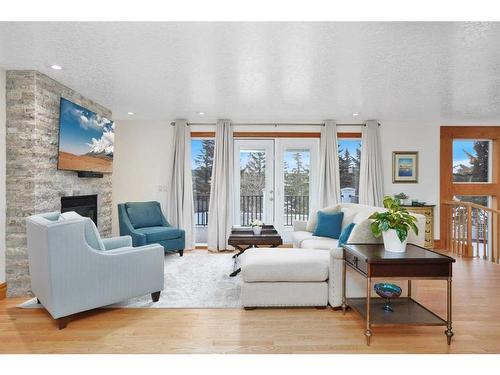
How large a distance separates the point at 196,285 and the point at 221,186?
247cm

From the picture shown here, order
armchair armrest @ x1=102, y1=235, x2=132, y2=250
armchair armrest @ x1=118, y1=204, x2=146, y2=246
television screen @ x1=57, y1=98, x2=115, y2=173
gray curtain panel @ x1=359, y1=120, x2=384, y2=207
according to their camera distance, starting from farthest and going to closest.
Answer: gray curtain panel @ x1=359, y1=120, x2=384, y2=207 → armchair armrest @ x1=118, y1=204, x2=146, y2=246 → television screen @ x1=57, y1=98, x2=115, y2=173 → armchair armrest @ x1=102, y1=235, x2=132, y2=250

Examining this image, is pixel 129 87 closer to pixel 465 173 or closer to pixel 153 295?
pixel 153 295

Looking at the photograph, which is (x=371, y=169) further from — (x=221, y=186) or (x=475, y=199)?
(x=221, y=186)

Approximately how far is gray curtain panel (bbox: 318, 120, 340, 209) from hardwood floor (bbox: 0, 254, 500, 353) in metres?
2.95

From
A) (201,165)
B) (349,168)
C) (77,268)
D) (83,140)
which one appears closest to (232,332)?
(77,268)

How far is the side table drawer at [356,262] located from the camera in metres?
2.69

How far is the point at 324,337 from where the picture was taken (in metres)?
2.68

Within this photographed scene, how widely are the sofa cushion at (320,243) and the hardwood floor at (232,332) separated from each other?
43.3 inches

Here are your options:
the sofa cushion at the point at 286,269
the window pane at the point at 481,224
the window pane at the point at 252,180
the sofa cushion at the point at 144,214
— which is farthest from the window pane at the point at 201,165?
the window pane at the point at 481,224

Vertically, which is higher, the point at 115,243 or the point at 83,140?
the point at 83,140

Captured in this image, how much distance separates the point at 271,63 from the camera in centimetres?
333

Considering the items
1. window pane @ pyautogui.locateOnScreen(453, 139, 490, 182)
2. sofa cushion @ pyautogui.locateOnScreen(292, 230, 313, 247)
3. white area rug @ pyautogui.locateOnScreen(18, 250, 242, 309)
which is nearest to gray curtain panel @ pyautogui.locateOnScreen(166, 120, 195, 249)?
white area rug @ pyautogui.locateOnScreen(18, 250, 242, 309)

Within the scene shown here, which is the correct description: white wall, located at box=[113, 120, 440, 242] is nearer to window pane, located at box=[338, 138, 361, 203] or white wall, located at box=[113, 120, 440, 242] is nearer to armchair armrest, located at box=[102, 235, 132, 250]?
window pane, located at box=[338, 138, 361, 203]

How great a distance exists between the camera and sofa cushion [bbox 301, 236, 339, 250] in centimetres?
418
